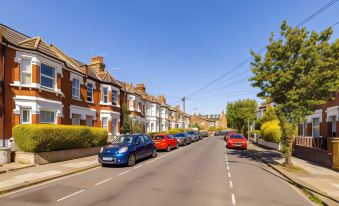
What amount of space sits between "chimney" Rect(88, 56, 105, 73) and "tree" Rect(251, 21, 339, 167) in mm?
20346

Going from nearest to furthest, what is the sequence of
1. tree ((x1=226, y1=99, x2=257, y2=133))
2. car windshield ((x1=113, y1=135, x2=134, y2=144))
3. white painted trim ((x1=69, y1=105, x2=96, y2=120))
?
car windshield ((x1=113, y1=135, x2=134, y2=144)) < white painted trim ((x1=69, y1=105, x2=96, y2=120)) < tree ((x1=226, y1=99, x2=257, y2=133))

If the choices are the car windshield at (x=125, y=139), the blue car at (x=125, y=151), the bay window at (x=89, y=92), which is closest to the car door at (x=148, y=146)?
the blue car at (x=125, y=151)

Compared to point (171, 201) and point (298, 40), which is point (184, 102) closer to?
point (298, 40)

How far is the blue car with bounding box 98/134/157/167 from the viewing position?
12898 millimetres

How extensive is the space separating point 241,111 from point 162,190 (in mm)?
46252

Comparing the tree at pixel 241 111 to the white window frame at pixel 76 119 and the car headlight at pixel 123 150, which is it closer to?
the white window frame at pixel 76 119

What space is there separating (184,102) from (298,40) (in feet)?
137

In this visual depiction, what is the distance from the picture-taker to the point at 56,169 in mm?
12211

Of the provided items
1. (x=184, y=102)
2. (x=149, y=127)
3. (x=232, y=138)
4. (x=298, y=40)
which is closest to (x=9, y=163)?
(x=298, y=40)

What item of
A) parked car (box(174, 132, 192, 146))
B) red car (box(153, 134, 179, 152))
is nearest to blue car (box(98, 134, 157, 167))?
red car (box(153, 134, 179, 152))

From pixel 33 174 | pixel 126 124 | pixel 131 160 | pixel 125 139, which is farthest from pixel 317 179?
pixel 126 124

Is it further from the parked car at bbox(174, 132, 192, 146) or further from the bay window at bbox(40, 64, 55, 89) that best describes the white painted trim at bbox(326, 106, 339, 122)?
the bay window at bbox(40, 64, 55, 89)

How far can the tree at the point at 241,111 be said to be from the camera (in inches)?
2025

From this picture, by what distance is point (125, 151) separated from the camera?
43.1 feet
